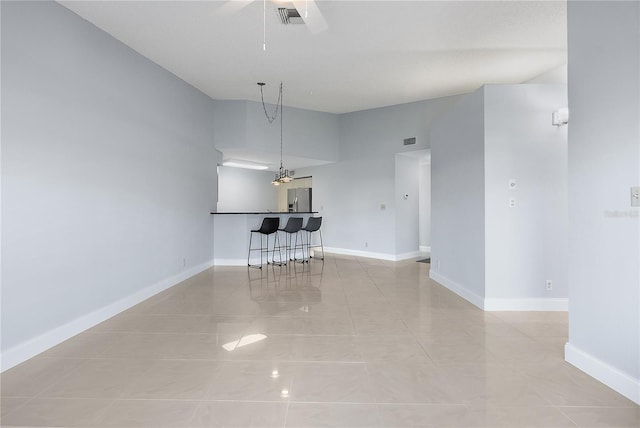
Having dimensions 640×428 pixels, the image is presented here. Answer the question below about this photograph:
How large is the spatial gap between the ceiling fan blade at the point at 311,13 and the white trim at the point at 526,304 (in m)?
3.15

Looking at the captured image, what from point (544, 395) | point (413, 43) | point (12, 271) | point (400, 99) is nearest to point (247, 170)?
point (400, 99)

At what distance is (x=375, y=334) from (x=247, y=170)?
7.53 metres

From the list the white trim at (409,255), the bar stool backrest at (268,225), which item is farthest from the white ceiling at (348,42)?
the white trim at (409,255)

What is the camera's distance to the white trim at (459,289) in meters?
3.61

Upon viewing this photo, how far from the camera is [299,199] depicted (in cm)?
968

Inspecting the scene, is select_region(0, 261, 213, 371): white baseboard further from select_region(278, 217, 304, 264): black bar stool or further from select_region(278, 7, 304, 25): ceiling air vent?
select_region(278, 7, 304, 25): ceiling air vent

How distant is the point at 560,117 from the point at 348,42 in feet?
7.81

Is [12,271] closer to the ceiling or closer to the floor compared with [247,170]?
closer to the floor

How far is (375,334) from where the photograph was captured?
9.27 ft

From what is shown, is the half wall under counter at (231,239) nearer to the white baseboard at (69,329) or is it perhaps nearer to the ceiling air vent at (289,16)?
the white baseboard at (69,329)

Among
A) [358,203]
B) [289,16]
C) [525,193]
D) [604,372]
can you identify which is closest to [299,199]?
[358,203]

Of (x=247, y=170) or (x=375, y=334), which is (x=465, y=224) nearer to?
(x=375, y=334)

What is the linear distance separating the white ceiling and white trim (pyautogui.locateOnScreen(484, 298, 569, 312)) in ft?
9.51

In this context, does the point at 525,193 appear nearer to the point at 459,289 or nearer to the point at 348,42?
the point at 459,289
